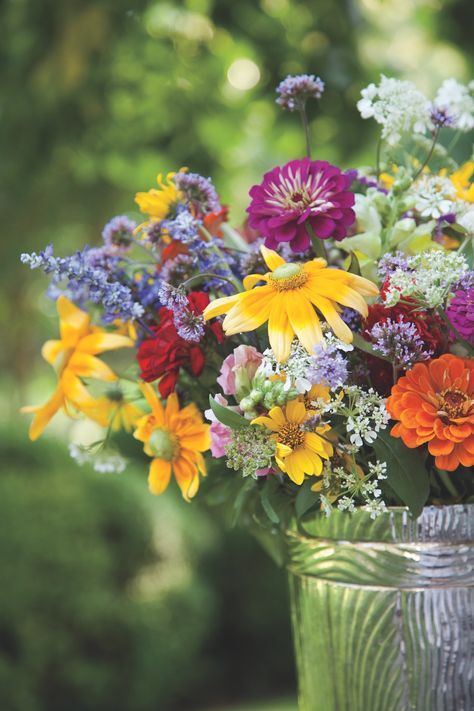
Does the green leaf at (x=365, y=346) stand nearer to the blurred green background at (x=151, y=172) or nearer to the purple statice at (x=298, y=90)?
the purple statice at (x=298, y=90)

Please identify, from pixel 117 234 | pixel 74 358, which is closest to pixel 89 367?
pixel 74 358

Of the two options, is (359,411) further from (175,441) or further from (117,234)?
(117,234)

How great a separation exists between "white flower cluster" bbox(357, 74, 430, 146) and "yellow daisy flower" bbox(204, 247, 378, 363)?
0.16 meters

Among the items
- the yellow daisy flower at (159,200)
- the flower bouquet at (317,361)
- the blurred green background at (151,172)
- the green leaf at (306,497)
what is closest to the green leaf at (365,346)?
the flower bouquet at (317,361)

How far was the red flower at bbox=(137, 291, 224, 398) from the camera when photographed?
596 mm

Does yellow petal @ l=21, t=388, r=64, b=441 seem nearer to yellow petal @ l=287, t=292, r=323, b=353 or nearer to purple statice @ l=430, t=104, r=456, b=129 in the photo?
yellow petal @ l=287, t=292, r=323, b=353

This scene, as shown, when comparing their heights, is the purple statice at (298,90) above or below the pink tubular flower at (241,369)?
above

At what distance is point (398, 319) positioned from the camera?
1.87 ft

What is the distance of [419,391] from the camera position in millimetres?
558

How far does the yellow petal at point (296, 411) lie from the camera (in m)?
0.55

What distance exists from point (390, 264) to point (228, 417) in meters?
0.16

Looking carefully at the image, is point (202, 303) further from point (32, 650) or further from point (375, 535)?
point (32, 650)

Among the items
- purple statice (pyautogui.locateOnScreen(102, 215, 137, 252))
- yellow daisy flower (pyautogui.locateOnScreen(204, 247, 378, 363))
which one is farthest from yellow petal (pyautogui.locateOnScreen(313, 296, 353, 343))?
purple statice (pyautogui.locateOnScreen(102, 215, 137, 252))

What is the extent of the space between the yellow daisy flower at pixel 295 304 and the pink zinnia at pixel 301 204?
0.10ft
